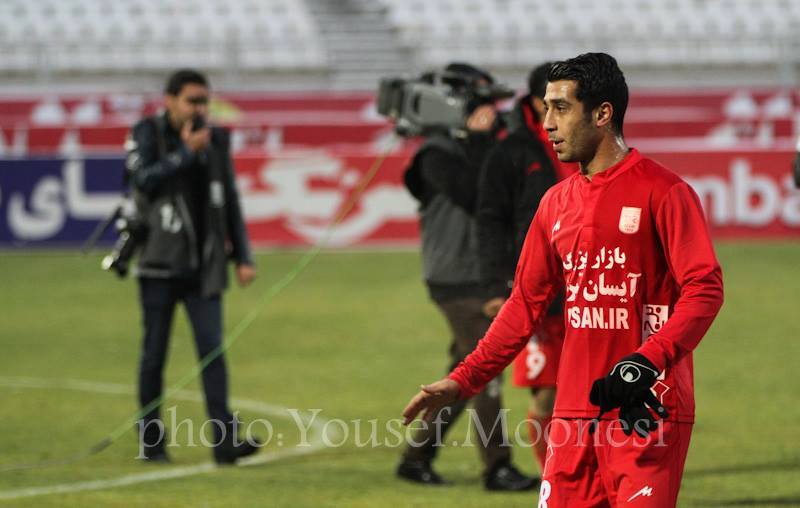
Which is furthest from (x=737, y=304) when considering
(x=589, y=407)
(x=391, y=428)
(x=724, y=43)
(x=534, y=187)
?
(x=724, y=43)

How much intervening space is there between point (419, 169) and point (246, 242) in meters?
1.45

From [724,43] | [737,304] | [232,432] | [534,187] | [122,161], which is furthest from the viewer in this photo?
[724,43]

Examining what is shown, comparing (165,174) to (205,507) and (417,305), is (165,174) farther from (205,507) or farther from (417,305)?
(417,305)

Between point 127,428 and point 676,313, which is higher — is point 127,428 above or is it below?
below

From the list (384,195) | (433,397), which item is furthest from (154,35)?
(433,397)

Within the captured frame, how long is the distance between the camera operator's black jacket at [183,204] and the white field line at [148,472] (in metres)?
1.01

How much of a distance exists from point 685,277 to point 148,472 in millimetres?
4642

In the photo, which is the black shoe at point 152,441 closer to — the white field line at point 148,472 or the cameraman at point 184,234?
the cameraman at point 184,234

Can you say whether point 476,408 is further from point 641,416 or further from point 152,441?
point 641,416

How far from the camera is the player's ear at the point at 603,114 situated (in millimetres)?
4422

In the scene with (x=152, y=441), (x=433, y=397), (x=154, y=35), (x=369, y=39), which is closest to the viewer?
(x=433, y=397)

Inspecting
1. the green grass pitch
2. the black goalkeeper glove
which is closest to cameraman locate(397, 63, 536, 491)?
the green grass pitch

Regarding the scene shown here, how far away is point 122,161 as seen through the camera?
19.2m

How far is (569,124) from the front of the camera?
14.5 ft
